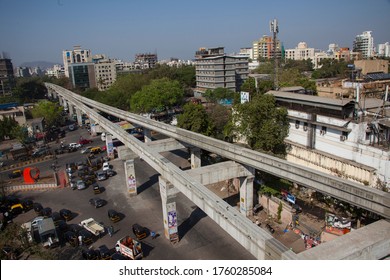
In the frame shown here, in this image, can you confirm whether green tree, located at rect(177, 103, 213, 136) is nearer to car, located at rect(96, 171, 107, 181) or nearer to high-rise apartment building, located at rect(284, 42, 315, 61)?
car, located at rect(96, 171, 107, 181)

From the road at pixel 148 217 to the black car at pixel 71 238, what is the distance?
40 centimetres

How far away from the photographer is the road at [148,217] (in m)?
20.3

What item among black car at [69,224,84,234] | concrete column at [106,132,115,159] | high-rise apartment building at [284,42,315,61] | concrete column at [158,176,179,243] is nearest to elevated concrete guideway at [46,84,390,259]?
concrete column at [158,176,179,243]

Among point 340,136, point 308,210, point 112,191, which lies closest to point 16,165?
point 112,191

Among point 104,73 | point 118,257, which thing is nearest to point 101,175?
point 118,257

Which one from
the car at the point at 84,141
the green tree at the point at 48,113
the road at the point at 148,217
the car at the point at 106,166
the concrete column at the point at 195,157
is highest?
the green tree at the point at 48,113

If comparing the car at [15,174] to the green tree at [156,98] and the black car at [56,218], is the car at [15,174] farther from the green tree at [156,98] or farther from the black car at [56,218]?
the green tree at [156,98]

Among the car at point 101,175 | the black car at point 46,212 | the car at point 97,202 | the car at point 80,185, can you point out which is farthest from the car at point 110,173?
the black car at point 46,212

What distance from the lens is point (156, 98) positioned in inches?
2272

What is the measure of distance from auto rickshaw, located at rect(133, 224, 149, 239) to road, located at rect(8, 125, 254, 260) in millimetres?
411

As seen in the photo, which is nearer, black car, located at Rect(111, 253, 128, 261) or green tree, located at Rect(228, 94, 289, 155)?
black car, located at Rect(111, 253, 128, 261)

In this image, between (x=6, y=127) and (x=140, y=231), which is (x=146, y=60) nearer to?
(x=6, y=127)

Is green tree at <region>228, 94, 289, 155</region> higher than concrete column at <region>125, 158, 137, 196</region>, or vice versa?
green tree at <region>228, 94, 289, 155</region>

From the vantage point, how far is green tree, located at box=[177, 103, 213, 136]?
35559 millimetres
